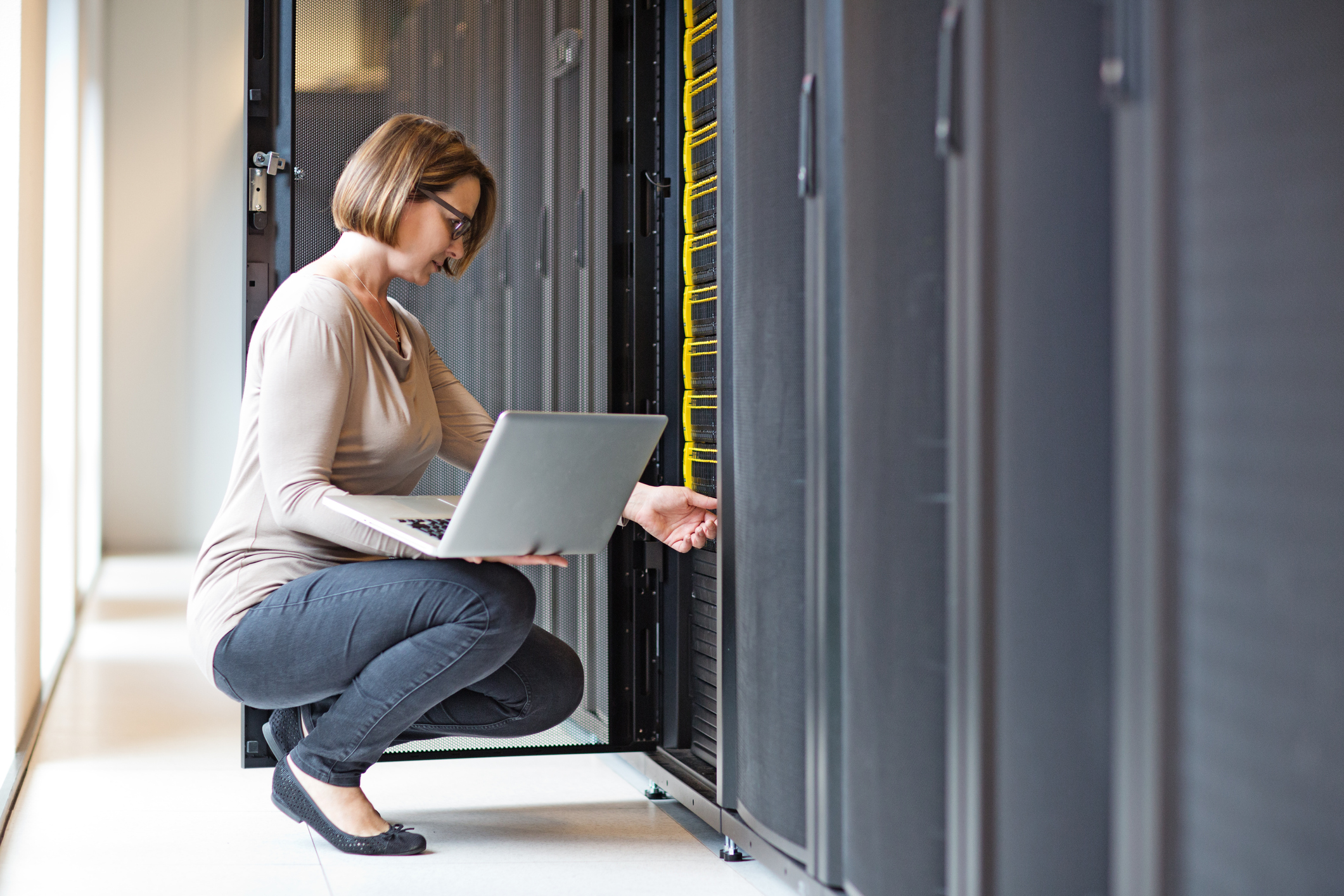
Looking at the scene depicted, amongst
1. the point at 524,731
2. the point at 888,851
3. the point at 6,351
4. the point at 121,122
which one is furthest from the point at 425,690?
the point at 121,122

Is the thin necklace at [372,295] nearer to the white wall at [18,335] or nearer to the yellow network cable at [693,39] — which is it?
the yellow network cable at [693,39]

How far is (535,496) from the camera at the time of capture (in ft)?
5.32

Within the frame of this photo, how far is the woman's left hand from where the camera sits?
2039mm

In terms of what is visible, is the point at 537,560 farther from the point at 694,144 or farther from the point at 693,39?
the point at 693,39

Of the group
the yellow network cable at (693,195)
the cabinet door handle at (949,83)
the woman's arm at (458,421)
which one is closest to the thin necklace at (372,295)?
the woman's arm at (458,421)

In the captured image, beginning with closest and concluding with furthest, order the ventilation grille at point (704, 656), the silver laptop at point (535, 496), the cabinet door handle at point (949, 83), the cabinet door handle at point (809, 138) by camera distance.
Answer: the cabinet door handle at point (949, 83) → the cabinet door handle at point (809, 138) → the silver laptop at point (535, 496) → the ventilation grille at point (704, 656)

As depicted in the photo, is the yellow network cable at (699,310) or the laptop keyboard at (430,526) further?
the yellow network cable at (699,310)

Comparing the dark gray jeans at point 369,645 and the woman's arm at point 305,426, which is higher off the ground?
the woman's arm at point 305,426

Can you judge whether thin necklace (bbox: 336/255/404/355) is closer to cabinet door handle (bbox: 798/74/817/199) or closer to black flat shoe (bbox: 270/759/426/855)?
black flat shoe (bbox: 270/759/426/855)

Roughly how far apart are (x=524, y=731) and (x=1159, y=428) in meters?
1.42

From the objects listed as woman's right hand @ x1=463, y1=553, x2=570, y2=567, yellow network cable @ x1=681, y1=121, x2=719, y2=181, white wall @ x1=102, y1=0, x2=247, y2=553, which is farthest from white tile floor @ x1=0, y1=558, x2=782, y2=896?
white wall @ x1=102, y1=0, x2=247, y2=553

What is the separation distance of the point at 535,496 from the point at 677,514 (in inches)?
18.5

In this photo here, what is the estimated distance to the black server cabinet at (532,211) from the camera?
2291 mm

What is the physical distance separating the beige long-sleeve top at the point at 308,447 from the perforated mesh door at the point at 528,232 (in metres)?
0.40
